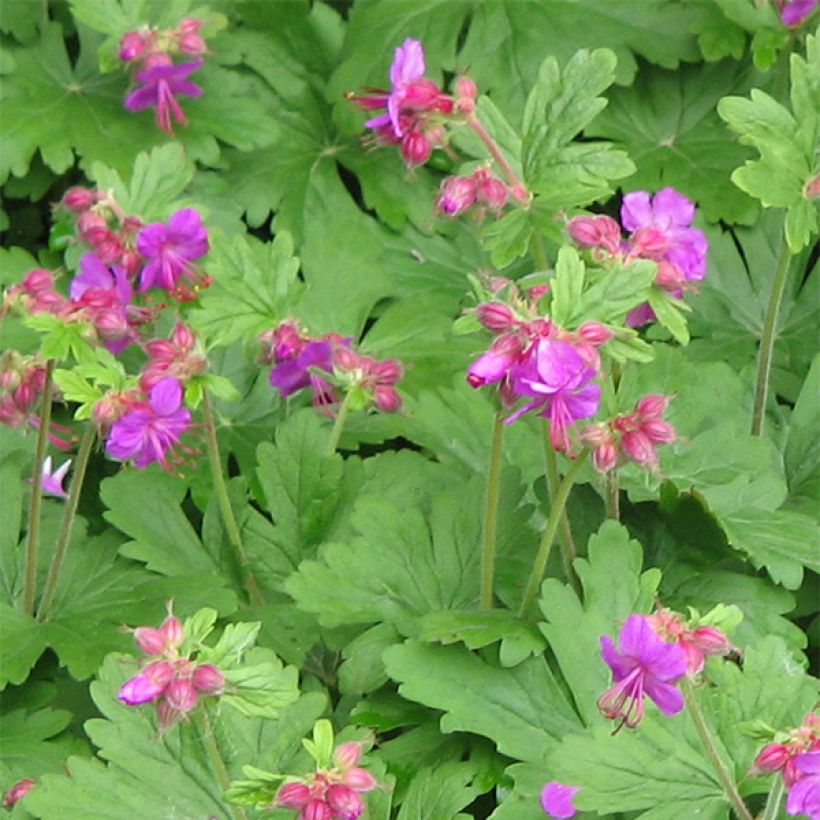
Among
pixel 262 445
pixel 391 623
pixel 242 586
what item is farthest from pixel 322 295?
pixel 391 623

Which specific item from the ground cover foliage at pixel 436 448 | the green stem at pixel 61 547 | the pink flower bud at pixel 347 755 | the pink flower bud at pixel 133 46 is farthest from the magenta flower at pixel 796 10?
the pink flower bud at pixel 347 755

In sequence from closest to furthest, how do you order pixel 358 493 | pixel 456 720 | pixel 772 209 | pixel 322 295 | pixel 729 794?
pixel 729 794 < pixel 456 720 < pixel 358 493 < pixel 322 295 < pixel 772 209

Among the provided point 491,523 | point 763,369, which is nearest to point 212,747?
point 491,523

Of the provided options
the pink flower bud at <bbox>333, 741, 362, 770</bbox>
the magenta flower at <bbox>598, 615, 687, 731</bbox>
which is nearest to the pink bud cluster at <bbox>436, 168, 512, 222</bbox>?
the magenta flower at <bbox>598, 615, 687, 731</bbox>

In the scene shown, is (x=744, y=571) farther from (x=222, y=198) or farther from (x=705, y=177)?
(x=222, y=198)

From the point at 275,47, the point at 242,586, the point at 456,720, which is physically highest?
the point at 275,47

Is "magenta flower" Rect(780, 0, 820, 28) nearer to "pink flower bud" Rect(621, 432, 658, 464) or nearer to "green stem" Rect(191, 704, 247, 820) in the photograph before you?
"pink flower bud" Rect(621, 432, 658, 464)

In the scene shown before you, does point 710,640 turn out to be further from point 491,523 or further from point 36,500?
point 36,500
